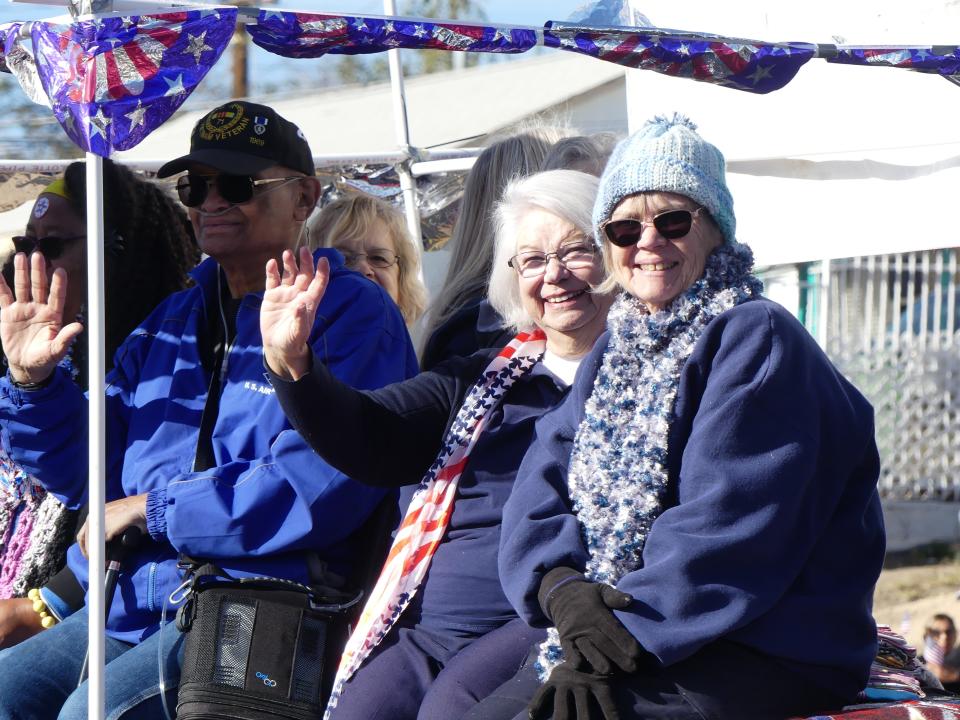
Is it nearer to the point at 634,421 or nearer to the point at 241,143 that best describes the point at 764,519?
the point at 634,421

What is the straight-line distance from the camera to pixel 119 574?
10.00 ft

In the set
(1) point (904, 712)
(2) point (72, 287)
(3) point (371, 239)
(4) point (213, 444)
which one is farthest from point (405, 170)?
(1) point (904, 712)

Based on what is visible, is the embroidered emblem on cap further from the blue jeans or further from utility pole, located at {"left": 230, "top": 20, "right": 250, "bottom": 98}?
utility pole, located at {"left": 230, "top": 20, "right": 250, "bottom": 98}

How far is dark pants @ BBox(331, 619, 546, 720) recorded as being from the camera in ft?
8.39

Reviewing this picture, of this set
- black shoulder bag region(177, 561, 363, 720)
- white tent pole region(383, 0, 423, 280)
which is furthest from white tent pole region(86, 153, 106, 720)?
white tent pole region(383, 0, 423, 280)

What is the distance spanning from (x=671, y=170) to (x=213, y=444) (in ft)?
4.44

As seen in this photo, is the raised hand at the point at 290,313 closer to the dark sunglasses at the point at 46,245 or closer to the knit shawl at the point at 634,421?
the knit shawl at the point at 634,421

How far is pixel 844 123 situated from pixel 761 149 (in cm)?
31

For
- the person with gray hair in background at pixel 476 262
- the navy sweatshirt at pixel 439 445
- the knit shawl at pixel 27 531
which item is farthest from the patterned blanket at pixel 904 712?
the knit shawl at pixel 27 531

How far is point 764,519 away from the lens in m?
2.15

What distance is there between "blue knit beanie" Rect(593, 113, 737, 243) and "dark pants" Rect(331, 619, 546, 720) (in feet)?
3.05

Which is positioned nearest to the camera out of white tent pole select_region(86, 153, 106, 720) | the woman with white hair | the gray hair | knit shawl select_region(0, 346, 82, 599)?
white tent pole select_region(86, 153, 106, 720)

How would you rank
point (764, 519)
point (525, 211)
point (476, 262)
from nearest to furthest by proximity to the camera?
point (764, 519) < point (525, 211) < point (476, 262)

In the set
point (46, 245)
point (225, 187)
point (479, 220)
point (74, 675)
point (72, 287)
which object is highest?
point (225, 187)
